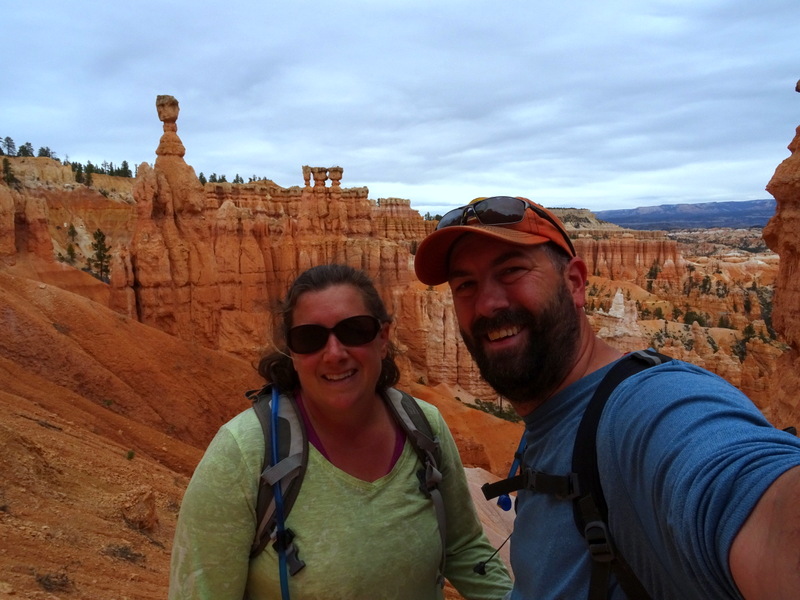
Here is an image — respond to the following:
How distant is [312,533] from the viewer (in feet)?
6.57

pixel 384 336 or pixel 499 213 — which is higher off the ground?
pixel 499 213

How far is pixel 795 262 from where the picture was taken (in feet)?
31.0

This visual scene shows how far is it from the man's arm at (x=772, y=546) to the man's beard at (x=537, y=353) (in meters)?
0.87

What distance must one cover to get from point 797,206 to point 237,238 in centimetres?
2057

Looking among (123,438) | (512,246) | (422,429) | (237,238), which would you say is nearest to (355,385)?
(422,429)

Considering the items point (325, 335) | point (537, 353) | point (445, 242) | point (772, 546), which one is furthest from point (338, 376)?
point (772, 546)

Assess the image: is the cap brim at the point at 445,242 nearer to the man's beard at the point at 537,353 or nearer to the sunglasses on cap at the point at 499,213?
the sunglasses on cap at the point at 499,213

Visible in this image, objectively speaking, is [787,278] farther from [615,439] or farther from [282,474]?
[282,474]

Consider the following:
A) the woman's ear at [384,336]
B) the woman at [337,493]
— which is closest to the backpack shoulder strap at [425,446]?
the woman at [337,493]

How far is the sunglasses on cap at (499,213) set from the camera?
2.02 m

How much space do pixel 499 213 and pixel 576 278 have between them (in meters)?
0.40

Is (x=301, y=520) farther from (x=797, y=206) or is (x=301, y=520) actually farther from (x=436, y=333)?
(x=436, y=333)

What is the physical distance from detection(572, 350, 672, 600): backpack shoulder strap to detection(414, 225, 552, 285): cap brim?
0.59m

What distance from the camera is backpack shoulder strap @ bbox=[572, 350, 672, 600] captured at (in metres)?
1.42
